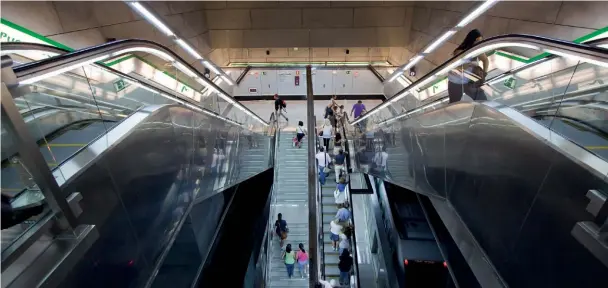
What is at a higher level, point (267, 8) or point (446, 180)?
point (267, 8)

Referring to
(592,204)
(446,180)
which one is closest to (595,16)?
(446,180)

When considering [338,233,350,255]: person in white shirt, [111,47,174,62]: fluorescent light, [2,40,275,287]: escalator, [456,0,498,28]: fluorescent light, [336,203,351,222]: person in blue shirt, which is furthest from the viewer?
[336,203,351,222]: person in blue shirt

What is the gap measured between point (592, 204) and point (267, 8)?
15183mm

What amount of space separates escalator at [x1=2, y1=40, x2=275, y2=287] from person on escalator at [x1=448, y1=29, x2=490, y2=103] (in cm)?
318

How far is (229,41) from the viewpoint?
52.6 ft

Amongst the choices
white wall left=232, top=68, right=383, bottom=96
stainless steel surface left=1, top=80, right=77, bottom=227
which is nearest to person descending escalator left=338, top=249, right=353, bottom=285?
stainless steel surface left=1, top=80, right=77, bottom=227

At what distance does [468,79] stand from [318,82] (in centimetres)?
1291

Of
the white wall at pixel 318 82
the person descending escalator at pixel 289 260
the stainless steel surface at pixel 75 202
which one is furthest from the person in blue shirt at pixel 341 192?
the white wall at pixel 318 82

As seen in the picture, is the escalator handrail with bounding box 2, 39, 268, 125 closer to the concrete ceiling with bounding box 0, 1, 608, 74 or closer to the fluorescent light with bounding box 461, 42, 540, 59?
the fluorescent light with bounding box 461, 42, 540, 59

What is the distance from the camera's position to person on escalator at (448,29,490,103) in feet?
11.9

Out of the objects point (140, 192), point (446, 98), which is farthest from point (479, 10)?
point (140, 192)

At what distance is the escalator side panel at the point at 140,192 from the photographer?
227 centimetres

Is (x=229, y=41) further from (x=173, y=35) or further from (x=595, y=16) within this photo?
(x=595, y=16)

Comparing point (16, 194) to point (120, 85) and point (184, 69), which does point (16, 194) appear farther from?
point (184, 69)
